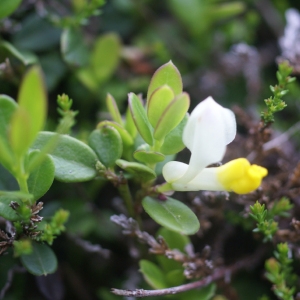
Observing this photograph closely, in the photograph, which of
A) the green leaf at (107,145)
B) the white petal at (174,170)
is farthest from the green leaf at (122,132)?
the white petal at (174,170)

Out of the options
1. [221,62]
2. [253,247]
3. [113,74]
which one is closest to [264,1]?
[221,62]

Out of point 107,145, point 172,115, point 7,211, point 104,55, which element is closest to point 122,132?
point 107,145

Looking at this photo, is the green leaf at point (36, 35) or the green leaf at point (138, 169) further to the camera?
the green leaf at point (36, 35)

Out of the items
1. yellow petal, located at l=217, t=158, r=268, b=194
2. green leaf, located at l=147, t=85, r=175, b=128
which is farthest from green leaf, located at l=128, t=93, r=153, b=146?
yellow petal, located at l=217, t=158, r=268, b=194

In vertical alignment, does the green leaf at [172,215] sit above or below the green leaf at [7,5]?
below

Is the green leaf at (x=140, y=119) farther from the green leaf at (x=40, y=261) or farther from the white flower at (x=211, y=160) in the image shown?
the green leaf at (x=40, y=261)

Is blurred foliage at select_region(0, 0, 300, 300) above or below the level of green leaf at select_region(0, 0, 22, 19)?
below

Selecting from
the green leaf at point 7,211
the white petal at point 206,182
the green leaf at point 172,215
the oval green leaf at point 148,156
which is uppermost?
the oval green leaf at point 148,156

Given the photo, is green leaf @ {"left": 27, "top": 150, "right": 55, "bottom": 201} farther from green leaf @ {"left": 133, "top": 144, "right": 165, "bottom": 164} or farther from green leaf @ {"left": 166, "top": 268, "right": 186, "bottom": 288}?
green leaf @ {"left": 166, "top": 268, "right": 186, "bottom": 288}
